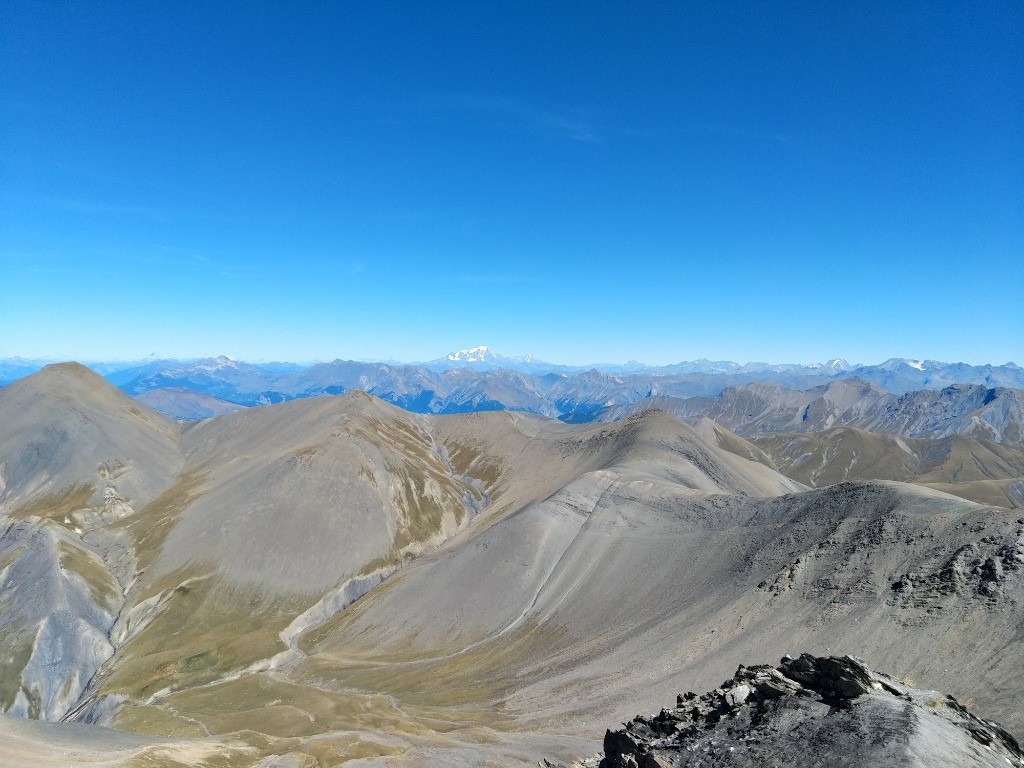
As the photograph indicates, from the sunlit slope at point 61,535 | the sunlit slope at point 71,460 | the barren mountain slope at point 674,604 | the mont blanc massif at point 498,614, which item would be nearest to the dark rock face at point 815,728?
the mont blanc massif at point 498,614

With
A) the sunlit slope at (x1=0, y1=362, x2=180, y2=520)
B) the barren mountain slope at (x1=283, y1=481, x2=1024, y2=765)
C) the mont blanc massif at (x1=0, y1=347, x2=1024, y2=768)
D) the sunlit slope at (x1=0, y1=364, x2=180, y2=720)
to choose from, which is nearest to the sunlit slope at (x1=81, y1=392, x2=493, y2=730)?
the mont blanc massif at (x1=0, y1=347, x2=1024, y2=768)

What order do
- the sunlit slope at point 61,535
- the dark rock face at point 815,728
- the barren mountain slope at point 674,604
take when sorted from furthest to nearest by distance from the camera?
1. the sunlit slope at point 61,535
2. the barren mountain slope at point 674,604
3. the dark rock face at point 815,728

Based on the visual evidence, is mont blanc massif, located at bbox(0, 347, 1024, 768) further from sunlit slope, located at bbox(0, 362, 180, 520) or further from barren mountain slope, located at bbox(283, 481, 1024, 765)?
sunlit slope, located at bbox(0, 362, 180, 520)

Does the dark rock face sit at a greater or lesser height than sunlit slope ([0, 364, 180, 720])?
greater

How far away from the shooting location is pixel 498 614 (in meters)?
94.4

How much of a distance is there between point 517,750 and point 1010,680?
141 feet

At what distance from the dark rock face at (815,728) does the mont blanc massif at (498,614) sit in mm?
182

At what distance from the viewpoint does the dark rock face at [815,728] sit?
25.3 meters

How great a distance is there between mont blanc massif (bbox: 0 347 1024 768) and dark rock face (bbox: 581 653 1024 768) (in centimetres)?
18

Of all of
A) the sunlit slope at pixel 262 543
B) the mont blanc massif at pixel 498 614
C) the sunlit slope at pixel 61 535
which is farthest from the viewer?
the sunlit slope at pixel 262 543

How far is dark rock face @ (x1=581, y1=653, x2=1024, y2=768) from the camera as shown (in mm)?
25281

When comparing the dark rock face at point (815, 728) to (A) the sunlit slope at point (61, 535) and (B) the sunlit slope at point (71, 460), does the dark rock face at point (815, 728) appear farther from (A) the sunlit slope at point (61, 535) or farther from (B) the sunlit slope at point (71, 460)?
(B) the sunlit slope at point (71, 460)

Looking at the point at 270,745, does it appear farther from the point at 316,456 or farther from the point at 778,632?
the point at 316,456

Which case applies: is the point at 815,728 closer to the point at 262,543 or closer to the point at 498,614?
the point at 498,614
